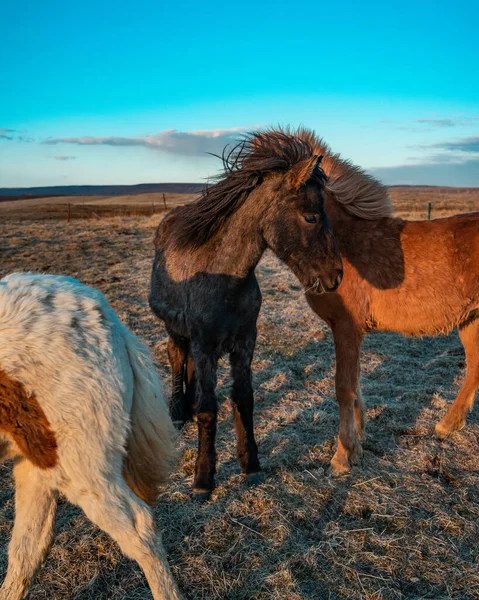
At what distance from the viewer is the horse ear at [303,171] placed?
10.7ft

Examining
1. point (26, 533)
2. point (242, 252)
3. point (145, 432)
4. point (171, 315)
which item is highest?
point (242, 252)

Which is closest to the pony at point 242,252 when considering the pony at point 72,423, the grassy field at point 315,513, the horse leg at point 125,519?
the grassy field at point 315,513

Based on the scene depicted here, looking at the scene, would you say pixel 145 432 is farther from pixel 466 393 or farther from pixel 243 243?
pixel 466 393

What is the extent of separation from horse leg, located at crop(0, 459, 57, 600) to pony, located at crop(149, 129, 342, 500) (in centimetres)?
129

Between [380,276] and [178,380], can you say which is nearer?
[380,276]

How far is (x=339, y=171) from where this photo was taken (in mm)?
4305

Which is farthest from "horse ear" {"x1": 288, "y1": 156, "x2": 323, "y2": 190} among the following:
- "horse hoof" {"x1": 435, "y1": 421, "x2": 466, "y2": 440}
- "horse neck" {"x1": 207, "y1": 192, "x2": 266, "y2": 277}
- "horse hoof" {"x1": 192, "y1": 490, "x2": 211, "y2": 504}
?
"horse hoof" {"x1": 435, "y1": 421, "x2": 466, "y2": 440}

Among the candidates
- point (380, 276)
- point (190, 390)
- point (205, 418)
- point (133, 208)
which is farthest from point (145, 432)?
point (133, 208)

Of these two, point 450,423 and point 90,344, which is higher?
point 90,344

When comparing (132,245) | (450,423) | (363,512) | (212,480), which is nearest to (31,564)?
(212,480)

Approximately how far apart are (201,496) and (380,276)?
7.51 feet

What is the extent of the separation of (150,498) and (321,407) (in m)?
2.78

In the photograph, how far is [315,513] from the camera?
10.7 feet

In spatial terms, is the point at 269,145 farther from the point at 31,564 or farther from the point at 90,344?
the point at 31,564
